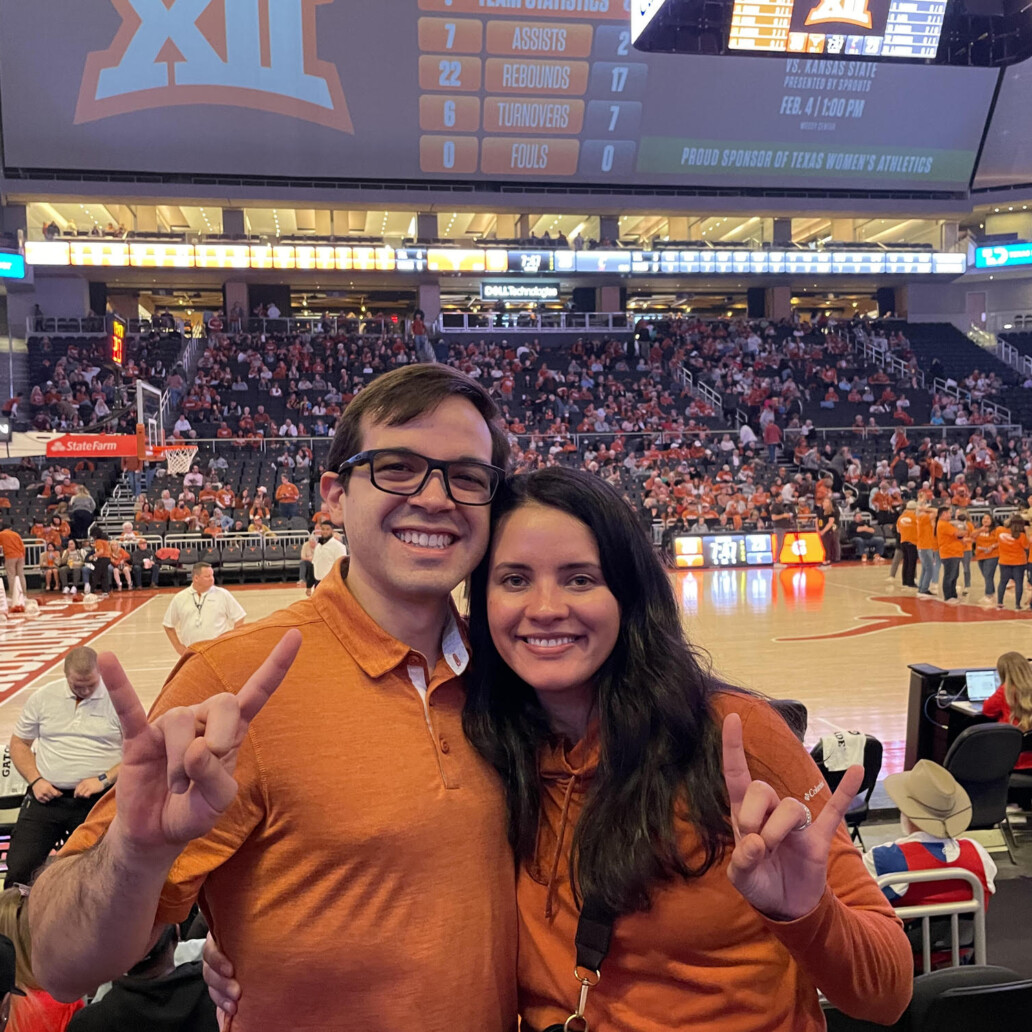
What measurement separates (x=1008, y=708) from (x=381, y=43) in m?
27.7

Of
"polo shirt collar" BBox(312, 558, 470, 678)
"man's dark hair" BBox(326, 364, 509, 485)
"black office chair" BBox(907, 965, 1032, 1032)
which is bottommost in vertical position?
"black office chair" BBox(907, 965, 1032, 1032)

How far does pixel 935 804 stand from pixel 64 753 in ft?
14.8

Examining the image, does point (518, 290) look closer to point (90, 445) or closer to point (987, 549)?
point (90, 445)

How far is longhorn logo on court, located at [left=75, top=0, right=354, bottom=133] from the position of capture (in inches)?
1027

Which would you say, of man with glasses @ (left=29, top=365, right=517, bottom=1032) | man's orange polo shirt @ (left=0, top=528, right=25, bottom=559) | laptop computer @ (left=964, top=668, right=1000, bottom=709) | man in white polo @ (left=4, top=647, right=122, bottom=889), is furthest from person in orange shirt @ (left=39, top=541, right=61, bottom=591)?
man with glasses @ (left=29, top=365, right=517, bottom=1032)

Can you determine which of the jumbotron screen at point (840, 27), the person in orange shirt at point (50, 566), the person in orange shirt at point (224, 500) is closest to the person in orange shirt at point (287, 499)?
the person in orange shirt at point (224, 500)

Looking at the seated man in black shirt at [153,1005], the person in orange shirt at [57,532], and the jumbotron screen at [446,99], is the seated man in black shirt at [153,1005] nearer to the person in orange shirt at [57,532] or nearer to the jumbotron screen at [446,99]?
the person in orange shirt at [57,532]

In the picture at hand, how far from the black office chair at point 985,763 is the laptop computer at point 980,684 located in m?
1.07

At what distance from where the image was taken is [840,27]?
2658 centimetres

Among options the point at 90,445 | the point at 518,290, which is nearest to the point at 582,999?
the point at 90,445

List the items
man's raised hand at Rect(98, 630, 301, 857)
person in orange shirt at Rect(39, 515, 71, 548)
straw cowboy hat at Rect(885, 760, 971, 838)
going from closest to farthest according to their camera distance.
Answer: man's raised hand at Rect(98, 630, 301, 857) → straw cowboy hat at Rect(885, 760, 971, 838) → person in orange shirt at Rect(39, 515, 71, 548)

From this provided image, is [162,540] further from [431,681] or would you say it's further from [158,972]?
[431,681]

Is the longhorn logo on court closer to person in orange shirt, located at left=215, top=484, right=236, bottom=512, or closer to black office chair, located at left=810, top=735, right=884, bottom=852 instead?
person in orange shirt, located at left=215, top=484, right=236, bottom=512

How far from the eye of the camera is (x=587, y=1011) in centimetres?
156
